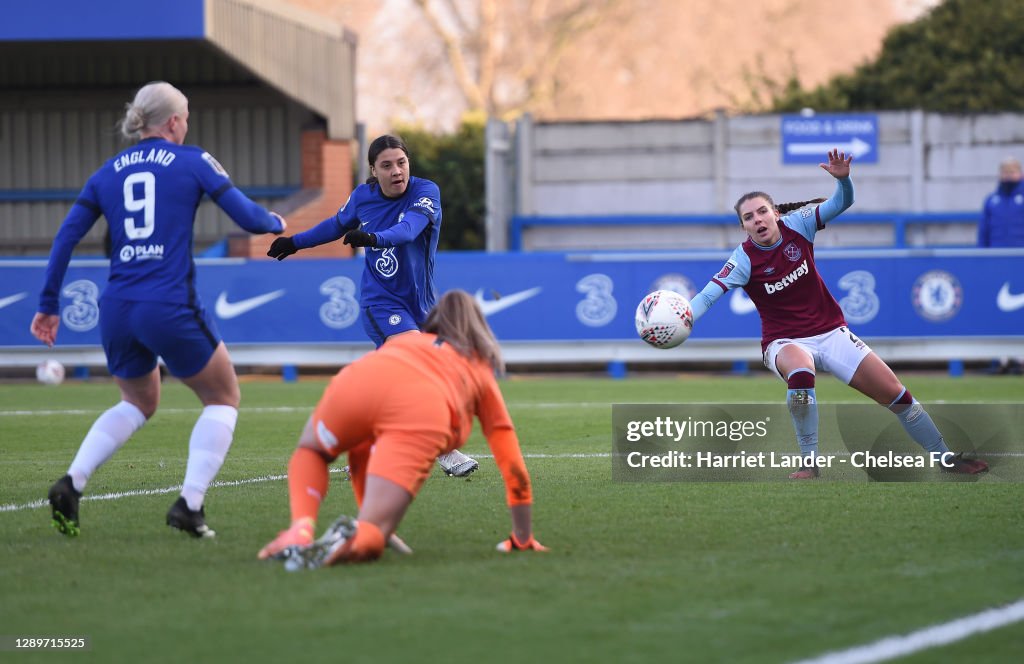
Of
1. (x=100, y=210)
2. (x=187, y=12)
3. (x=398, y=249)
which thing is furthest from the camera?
(x=187, y=12)

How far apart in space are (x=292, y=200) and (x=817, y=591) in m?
20.4

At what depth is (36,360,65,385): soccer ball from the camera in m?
17.5

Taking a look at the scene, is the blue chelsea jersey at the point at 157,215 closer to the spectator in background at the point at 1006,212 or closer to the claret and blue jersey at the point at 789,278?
the claret and blue jersey at the point at 789,278

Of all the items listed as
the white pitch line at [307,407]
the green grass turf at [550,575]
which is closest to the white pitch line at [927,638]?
the green grass turf at [550,575]

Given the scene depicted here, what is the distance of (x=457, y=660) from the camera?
4.18 metres

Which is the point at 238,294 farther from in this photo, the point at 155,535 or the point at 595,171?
the point at 155,535

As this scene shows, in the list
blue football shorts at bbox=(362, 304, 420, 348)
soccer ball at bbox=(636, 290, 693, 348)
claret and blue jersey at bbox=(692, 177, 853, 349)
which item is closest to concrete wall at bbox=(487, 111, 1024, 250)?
claret and blue jersey at bbox=(692, 177, 853, 349)

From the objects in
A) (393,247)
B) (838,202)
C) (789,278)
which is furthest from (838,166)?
(393,247)

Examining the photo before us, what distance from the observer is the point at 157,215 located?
619 centimetres

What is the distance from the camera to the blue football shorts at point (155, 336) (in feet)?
20.1

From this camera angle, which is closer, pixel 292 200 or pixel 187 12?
pixel 187 12

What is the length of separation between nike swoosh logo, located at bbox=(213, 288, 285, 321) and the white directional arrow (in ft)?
33.6

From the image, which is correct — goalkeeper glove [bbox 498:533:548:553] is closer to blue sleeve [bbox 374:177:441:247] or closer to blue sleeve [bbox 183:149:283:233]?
blue sleeve [bbox 183:149:283:233]

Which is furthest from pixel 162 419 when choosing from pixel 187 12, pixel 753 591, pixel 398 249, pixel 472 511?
pixel 187 12
